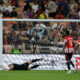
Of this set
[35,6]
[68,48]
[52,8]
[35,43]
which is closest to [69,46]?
[68,48]

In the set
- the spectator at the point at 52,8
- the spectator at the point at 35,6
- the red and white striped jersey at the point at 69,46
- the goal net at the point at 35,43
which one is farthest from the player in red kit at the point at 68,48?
the spectator at the point at 35,6

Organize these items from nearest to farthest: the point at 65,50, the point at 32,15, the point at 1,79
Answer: the point at 1,79 < the point at 65,50 < the point at 32,15

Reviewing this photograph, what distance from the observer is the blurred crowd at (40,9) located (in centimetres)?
1633

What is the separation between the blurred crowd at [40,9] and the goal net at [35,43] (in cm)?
411

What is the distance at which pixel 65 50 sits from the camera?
1162 cm

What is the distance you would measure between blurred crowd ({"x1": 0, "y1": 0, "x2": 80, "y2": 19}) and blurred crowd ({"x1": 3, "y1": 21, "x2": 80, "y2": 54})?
4051mm

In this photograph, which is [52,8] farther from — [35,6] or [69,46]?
[69,46]

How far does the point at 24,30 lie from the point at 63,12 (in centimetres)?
524

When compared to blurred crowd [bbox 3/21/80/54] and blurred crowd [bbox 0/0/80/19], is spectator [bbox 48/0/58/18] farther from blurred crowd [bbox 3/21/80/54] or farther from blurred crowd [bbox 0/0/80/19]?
blurred crowd [bbox 3/21/80/54]

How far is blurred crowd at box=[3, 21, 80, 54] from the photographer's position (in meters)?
11.9

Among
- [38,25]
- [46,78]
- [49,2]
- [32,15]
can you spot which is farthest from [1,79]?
[49,2]

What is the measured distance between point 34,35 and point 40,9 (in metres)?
5.10

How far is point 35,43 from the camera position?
11938 mm

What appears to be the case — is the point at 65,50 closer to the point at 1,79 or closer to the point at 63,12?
the point at 1,79
